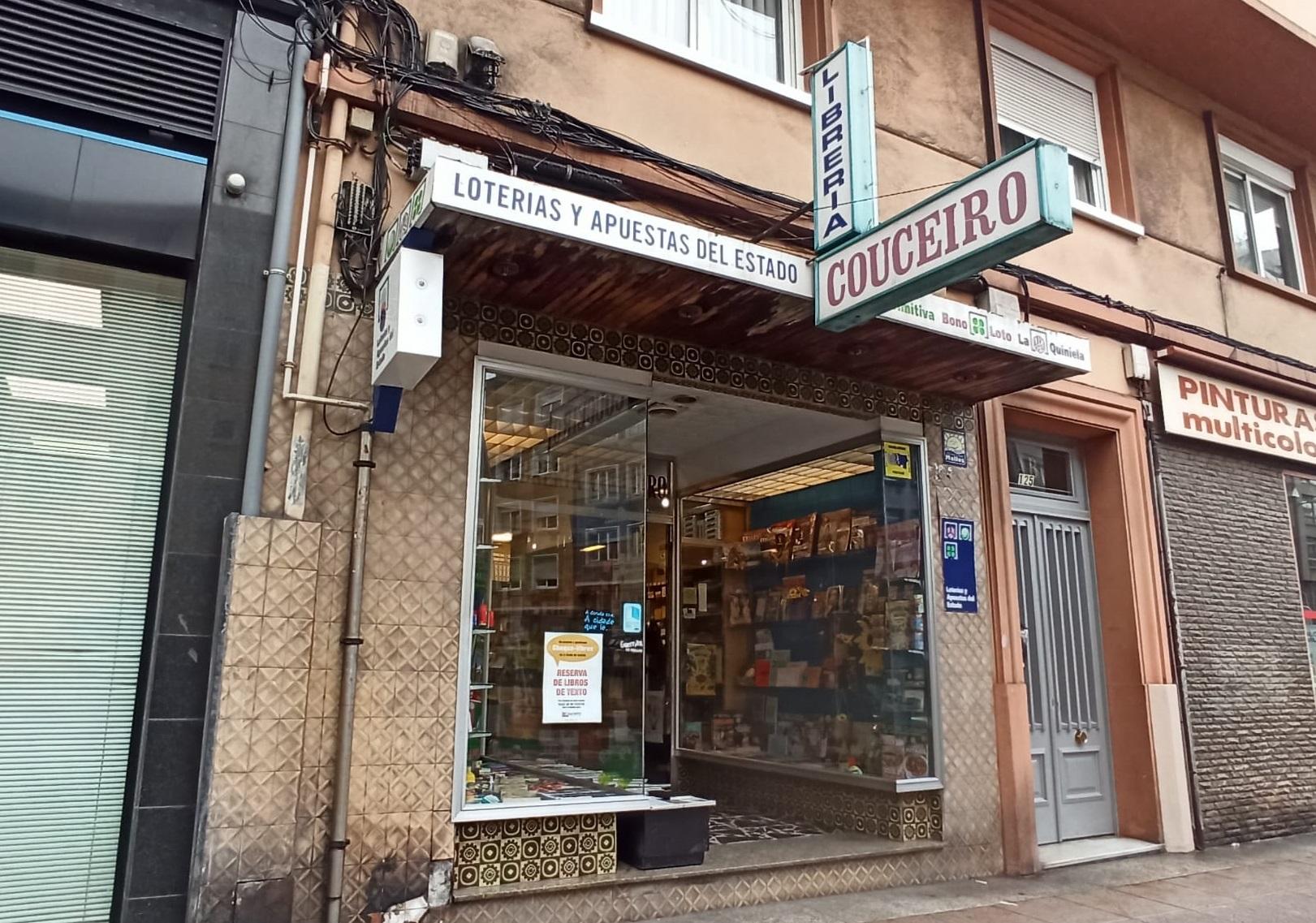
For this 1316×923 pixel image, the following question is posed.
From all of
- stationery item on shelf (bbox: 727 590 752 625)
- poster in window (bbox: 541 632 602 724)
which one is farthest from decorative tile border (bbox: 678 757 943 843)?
poster in window (bbox: 541 632 602 724)

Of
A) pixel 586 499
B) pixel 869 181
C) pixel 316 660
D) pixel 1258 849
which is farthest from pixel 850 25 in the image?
pixel 1258 849

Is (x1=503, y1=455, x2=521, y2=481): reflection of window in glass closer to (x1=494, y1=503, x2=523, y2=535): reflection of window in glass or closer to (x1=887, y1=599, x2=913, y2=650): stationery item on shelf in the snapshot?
(x1=494, y1=503, x2=523, y2=535): reflection of window in glass

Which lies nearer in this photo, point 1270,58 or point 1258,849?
point 1258,849

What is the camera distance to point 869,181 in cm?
550

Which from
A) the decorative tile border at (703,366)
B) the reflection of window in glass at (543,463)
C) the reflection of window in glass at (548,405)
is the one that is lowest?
the reflection of window in glass at (543,463)

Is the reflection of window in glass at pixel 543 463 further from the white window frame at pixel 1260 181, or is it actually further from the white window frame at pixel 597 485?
the white window frame at pixel 1260 181

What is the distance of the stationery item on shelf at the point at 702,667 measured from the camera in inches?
358

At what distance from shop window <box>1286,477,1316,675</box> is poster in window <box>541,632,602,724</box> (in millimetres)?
7701

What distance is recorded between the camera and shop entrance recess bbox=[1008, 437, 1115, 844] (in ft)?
26.2

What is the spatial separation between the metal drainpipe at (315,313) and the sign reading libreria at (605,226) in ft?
2.08

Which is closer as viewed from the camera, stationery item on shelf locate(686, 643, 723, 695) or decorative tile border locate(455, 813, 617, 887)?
decorative tile border locate(455, 813, 617, 887)

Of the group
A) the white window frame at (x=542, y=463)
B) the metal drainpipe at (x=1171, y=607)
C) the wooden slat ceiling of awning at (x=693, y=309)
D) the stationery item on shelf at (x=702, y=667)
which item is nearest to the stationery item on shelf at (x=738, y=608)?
the stationery item on shelf at (x=702, y=667)

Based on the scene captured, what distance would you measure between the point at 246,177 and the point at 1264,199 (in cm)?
1097

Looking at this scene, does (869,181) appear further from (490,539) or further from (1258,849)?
(1258,849)
